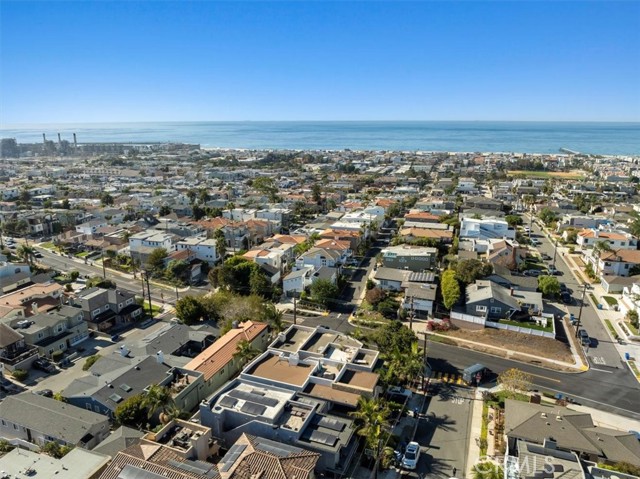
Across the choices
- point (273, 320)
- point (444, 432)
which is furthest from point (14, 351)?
point (444, 432)

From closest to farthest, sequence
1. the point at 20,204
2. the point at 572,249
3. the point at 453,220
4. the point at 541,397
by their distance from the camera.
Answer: the point at 541,397 → the point at 572,249 → the point at 453,220 → the point at 20,204

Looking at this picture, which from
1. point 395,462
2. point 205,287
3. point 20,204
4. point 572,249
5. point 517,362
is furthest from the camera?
point 20,204

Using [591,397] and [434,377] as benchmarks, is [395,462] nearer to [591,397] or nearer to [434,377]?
[434,377]

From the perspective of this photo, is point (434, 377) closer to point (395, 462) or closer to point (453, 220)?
point (395, 462)

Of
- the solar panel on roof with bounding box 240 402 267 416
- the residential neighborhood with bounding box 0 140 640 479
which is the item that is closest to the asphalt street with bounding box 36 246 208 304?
the residential neighborhood with bounding box 0 140 640 479

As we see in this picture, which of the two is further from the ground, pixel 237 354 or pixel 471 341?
pixel 237 354

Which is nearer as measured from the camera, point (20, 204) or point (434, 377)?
point (434, 377)

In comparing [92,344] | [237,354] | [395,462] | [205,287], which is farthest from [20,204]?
[395,462]
